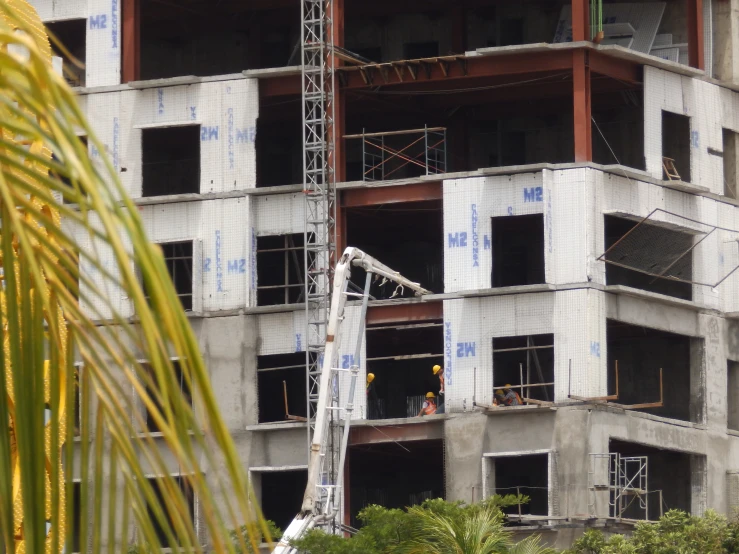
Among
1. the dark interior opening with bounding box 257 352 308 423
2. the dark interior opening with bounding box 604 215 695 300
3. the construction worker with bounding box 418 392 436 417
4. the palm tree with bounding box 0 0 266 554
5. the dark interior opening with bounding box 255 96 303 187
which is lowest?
the palm tree with bounding box 0 0 266 554

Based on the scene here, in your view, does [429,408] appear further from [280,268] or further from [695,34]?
[695,34]

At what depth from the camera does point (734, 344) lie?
54.8m

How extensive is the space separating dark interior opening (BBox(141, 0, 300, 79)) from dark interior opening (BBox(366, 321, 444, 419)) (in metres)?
12.4

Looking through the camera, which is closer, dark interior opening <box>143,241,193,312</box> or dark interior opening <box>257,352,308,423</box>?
dark interior opening <box>143,241,193,312</box>

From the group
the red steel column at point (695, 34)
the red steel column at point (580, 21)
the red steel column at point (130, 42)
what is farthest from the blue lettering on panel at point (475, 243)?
the red steel column at point (130, 42)

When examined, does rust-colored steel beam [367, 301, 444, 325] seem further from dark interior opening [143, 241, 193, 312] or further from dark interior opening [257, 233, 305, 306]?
dark interior opening [143, 241, 193, 312]

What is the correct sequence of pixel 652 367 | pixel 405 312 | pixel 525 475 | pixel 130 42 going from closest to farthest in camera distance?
1. pixel 405 312
2. pixel 130 42
3. pixel 652 367
4. pixel 525 475

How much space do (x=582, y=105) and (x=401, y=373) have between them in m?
13.9

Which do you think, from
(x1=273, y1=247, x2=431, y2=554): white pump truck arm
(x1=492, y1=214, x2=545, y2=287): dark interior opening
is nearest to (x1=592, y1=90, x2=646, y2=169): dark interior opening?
(x1=492, y1=214, x2=545, y2=287): dark interior opening

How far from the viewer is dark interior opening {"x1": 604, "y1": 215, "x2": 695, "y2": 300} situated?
53.2 meters

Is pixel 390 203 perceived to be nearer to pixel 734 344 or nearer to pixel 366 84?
pixel 366 84

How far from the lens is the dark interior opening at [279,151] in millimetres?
61125

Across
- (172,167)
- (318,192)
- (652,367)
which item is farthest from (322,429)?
(172,167)

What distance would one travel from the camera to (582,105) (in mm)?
52156
